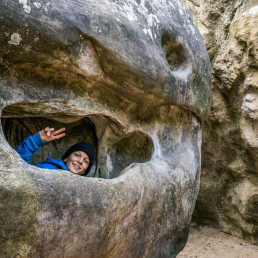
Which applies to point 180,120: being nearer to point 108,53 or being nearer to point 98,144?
point 98,144

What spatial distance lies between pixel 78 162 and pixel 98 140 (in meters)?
0.27

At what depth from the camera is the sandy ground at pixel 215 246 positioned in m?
2.90

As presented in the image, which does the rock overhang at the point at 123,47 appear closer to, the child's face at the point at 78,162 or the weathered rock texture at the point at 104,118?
the weathered rock texture at the point at 104,118

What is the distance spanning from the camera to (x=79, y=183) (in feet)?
5.54

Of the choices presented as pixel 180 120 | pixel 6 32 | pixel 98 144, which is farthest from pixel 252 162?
pixel 6 32

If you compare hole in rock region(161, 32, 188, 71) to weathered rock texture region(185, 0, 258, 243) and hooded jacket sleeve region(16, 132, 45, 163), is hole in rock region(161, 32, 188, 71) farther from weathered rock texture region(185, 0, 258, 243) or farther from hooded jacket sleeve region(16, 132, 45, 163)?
hooded jacket sleeve region(16, 132, 45, 163)

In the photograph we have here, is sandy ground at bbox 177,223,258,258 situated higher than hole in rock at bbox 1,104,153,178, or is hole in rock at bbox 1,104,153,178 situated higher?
hole in rock at bbox 1,104,153,178

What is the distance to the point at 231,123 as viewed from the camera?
10.8 ft

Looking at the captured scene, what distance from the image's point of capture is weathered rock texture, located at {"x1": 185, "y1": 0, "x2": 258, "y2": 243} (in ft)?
10.1

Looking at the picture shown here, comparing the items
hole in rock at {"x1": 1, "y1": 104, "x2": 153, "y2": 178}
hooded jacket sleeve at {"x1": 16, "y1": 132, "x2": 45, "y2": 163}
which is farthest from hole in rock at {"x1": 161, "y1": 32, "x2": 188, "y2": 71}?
hooded jacket sleeve at {"x1": 16, "y1": 132, "x2": 45, "y2": 163}

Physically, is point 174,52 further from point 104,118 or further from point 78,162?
point 78,162

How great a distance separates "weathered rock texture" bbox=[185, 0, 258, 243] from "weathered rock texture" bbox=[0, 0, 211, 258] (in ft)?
1.91

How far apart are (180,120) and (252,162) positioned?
→ 0.98 m

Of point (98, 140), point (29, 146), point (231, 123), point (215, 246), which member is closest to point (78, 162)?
point (98, 140)
